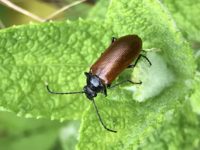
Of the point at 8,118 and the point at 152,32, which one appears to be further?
the point at 8,118

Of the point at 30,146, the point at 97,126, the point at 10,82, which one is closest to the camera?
the point at 97,126

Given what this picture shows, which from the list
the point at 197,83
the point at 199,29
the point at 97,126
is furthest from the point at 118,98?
the point at 199,29

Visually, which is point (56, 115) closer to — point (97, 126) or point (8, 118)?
point (97, 126)

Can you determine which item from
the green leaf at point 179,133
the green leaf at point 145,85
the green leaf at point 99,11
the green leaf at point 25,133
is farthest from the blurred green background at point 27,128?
the green leaf at point 145,85

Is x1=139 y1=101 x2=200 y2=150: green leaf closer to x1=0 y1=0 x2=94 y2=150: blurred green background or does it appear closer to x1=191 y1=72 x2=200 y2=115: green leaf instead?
x1=191 y1=72 x2=200 y2=115: green leaf

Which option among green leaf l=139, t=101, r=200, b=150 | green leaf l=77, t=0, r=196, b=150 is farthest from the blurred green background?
green leaf l=77, t=0, r=196, b=150
